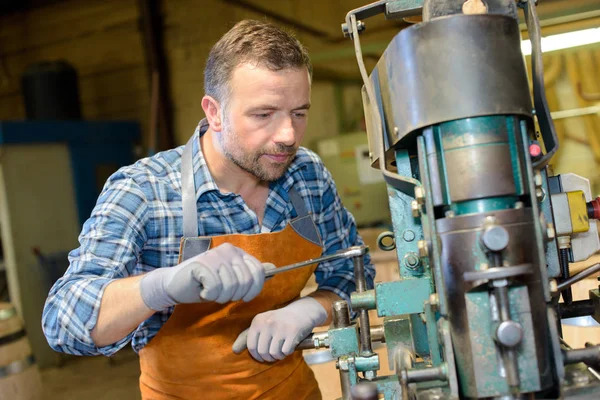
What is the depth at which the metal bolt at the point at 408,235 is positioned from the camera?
111 cm

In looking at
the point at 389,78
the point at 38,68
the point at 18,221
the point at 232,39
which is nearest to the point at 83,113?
the point at 38,68

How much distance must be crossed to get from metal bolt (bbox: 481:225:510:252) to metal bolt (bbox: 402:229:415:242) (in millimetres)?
279

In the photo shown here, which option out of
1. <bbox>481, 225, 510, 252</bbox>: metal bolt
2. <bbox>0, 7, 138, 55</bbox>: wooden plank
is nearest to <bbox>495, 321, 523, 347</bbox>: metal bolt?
<bbox>481, 225, 510, 252</bbox>: metal bolt

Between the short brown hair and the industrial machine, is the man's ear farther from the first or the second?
the industrial machine

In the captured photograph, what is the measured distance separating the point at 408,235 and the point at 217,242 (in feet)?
1.87

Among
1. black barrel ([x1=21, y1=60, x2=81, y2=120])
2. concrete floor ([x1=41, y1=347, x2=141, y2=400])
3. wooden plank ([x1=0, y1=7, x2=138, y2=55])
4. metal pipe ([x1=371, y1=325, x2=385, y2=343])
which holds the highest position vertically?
wooden plank ([x1=0, y1=7, x2=138, y2=55])

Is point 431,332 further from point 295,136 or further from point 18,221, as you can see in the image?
point 18,221

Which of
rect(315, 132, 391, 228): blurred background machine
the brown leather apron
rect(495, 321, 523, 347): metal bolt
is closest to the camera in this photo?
rect(495, 321, 523, 347): metal bolt

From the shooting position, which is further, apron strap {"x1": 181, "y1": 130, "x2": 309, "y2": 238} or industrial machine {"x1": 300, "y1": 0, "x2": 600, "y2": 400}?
apron strap {"x1": 181, "y1": 130, "x2": 309, "y2": 238}

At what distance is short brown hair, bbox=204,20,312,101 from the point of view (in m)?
1.49

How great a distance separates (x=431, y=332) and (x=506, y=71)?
435 millimetres

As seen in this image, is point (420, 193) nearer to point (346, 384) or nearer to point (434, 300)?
point (434, 300)

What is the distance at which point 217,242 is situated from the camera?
1506mm

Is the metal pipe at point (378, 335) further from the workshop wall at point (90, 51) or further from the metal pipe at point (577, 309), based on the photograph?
the workshop wall at point (90, 51)
